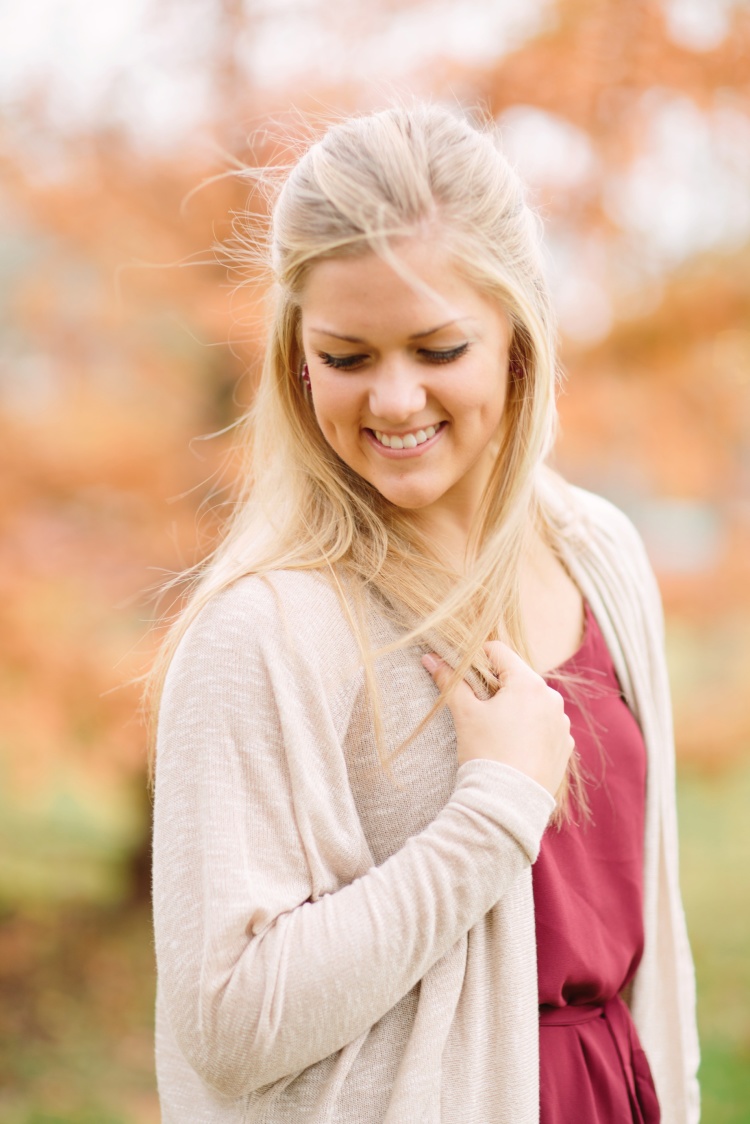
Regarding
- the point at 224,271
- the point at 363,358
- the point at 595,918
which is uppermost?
the point at 224,271

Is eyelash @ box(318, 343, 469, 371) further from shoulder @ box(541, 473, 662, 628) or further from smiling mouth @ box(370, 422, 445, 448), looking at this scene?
shoulder @ box(541, 473, 662, 628)

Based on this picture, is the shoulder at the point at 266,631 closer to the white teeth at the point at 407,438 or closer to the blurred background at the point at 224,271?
the white teeth at the point at 407,438

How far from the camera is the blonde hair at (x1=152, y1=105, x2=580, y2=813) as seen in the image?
4.36 ft

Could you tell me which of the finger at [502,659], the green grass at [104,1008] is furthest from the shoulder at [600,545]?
the green grass at [104,1008]

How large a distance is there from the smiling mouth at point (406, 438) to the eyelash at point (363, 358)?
87 millimetres

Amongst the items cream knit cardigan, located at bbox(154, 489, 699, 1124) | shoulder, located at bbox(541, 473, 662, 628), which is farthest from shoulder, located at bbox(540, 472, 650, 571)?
cream knit cardigan, located at bbox(154, 489, 699, 1124)

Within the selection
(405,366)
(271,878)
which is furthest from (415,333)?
(271,878)

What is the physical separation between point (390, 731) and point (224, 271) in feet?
7.57

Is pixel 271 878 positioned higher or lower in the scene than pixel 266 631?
lower

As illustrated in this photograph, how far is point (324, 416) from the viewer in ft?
4.57

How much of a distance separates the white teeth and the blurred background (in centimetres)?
155

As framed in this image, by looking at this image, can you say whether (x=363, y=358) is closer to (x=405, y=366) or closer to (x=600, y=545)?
(x=405, y=366)

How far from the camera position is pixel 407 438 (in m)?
1.38

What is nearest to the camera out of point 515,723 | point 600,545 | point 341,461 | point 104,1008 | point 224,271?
point 515,723
